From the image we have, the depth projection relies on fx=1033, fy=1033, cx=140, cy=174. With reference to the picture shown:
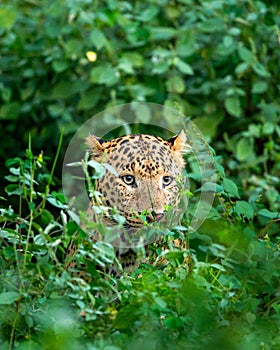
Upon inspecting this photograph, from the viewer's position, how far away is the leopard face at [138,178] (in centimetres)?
347

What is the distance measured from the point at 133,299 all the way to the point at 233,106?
11.4 ft

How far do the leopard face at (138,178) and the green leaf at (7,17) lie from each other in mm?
2796

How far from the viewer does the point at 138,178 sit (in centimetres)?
354

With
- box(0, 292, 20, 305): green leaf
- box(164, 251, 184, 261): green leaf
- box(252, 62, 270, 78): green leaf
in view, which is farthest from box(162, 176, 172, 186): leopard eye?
box(252, 62, 270, 78): green leaf

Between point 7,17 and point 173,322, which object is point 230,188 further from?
point 7,17

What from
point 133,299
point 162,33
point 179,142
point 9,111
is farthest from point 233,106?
point 133,299

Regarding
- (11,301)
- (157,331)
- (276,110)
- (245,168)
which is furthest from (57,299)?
(276,110)

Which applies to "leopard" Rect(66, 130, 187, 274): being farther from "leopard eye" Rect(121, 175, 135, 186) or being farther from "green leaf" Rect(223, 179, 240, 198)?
"green leaf" Rect(223, 179, 240, 198)

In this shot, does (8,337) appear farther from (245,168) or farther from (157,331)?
(245,168)

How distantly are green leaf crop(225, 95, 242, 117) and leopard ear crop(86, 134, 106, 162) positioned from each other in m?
2.40

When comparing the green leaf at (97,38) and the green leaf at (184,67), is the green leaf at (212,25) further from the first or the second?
the green leaf at (97,38)

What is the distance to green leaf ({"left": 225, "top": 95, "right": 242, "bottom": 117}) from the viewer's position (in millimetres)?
6059

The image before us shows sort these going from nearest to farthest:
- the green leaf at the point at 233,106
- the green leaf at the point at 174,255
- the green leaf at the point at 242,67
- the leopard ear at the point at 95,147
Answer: the green leaf at the point at 174,255 → the leopard ear at the point at 95,147 → the green leaf at the point at 242,67 → the green leaf at the point at 233,106

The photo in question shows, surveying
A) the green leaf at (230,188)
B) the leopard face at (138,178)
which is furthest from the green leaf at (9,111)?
the green leaf at (230,188)
